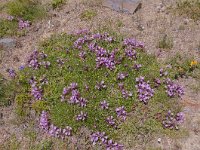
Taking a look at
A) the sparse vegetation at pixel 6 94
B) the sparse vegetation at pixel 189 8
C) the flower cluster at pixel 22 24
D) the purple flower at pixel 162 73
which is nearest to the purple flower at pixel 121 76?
the purple flower at pixel 162 73

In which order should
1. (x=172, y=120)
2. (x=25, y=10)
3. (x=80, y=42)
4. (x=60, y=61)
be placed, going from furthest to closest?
1. (x=25, y=10)
2. (x=80, y=42)
3. (x=60, y=61)
4. (x=172, y=120)

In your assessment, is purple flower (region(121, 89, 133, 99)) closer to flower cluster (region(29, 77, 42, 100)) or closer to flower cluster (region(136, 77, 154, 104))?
flower cluster (region(136, 77, 154, 104))

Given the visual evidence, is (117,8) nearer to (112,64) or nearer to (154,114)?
(112,64)

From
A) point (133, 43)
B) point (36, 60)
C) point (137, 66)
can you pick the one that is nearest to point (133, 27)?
point (133, 43)

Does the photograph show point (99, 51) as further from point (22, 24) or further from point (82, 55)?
point (22, 24)

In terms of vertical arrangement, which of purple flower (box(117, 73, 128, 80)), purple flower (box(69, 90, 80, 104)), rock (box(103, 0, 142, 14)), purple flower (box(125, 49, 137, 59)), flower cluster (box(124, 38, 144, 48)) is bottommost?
purple flower (box(69, 90, 80, 104))

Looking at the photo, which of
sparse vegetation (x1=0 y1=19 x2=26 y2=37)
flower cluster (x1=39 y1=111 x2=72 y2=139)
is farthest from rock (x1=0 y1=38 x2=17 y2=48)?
flower cluster (x1=39 y1=111 x2=72 y2=139)

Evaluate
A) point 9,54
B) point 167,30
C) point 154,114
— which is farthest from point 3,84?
point 167,30
